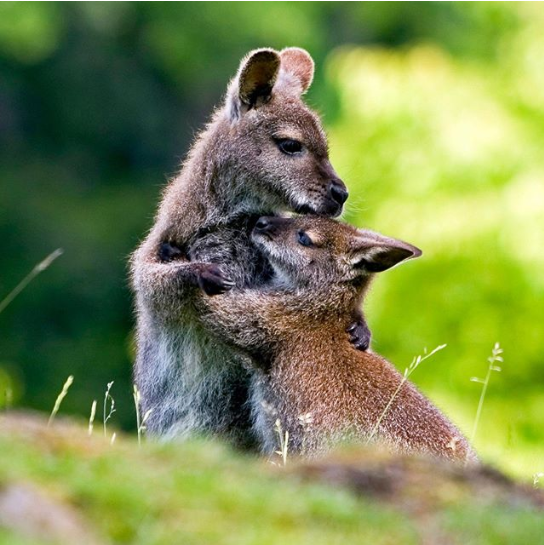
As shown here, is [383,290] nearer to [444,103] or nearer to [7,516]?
[444,103]

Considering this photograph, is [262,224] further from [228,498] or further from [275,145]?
[228,498]

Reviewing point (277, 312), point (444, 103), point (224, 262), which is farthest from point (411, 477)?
point (444, 103)

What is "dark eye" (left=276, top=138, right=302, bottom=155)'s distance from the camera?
27.2 ft

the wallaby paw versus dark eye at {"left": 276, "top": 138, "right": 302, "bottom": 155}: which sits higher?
dark eye at {"left": 276, "top": 138, "right": 302, "bottom": 155}

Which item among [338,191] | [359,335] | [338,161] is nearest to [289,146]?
[338,191]

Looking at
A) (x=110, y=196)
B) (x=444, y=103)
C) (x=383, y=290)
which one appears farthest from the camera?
(x=110, y=196)

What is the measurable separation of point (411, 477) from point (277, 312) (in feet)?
8.67

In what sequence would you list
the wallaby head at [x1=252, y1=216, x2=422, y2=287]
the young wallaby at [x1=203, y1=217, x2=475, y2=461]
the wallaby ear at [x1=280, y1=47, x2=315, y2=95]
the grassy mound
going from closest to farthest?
the grassy mound
the young wallaby at [x1=203, y1=217, x2=475, y2=461]
the wallaby head at [x1=252, y1=216, x2=422, y2=287]
the wallaby ear at [x1=280, y1=47, x2=315, y2=95]

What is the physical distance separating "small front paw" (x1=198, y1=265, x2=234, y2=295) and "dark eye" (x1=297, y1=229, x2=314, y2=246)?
463 millimetres

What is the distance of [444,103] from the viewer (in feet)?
65.4

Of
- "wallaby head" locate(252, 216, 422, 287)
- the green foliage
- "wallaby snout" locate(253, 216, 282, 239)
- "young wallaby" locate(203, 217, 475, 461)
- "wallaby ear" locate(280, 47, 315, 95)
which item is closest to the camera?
"young wallaby" locate(203, 217, 475, 461)

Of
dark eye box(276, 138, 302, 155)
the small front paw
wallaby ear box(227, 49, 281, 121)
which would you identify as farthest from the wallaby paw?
wallaby ear box(227, 49, 281, 121)

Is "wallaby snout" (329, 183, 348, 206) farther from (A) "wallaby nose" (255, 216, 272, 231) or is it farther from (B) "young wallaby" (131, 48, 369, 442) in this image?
(A) "wallaby nose" (255, 216, 272, 231)

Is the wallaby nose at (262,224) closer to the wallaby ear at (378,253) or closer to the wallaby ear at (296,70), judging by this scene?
the wallaby ear at (378,253)
